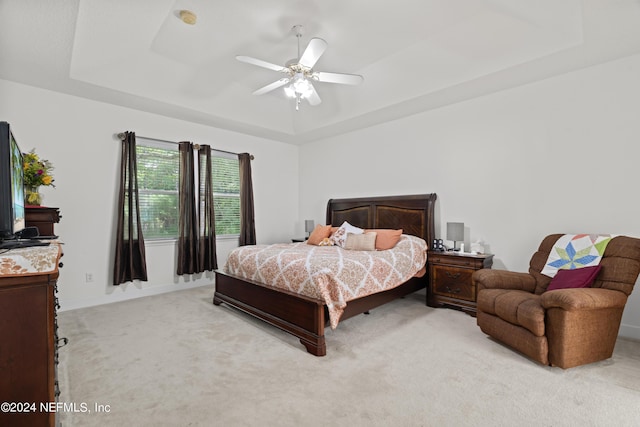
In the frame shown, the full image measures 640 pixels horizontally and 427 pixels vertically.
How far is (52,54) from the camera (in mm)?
3035

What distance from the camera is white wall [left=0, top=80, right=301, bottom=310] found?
371cm

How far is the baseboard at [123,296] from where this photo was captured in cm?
391

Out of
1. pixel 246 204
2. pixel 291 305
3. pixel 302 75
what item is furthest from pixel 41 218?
pixel 246 204

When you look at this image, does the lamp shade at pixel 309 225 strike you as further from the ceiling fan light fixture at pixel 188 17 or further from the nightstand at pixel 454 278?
the ceiling fan light fixture at pixel 188 17

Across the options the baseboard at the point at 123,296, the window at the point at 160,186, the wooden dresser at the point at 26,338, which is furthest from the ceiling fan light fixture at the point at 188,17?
the baseboard at the point at 123,296

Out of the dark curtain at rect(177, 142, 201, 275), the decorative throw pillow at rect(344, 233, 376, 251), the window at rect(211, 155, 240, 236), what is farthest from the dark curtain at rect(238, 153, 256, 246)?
the decorative throw pillow at rect(344, 233, 376, 251)

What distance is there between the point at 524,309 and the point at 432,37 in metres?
2.90

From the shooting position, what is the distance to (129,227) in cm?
426

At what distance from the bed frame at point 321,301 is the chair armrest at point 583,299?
1549 mm

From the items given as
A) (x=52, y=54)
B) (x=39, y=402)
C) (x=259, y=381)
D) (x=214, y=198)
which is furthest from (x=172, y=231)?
(x=39, y=402)

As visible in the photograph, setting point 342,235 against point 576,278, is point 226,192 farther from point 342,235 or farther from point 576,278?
Answer: point 576,278

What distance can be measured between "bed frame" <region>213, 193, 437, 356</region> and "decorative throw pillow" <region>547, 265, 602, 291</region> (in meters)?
1.57

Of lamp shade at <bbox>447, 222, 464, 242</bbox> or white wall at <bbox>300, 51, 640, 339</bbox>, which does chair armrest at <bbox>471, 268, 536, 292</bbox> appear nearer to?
white wall at <bbox>300, 51, 640, 339</bbox>

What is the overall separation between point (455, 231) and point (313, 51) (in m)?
2.78
